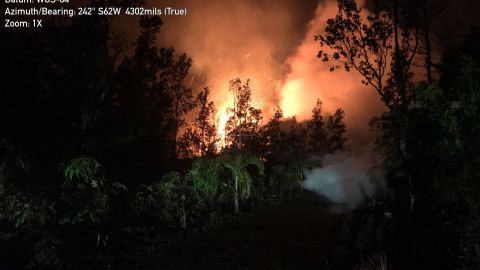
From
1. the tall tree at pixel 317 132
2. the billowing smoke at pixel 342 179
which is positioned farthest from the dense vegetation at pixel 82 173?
the tall tree at pixel 317 132

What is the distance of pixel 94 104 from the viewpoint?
1608 centimetres

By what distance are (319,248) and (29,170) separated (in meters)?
9.81

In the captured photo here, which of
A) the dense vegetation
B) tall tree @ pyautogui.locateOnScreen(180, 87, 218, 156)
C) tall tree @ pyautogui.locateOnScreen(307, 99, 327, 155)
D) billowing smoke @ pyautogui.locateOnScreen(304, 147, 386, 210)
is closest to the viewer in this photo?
the dense vegetation

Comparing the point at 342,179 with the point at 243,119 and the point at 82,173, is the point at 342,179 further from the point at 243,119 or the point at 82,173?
the point at 82,173

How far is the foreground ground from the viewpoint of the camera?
40.6 feet

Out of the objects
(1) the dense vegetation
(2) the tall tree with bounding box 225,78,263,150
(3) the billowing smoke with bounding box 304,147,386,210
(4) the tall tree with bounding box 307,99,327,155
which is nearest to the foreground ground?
(1) the dense vegetation

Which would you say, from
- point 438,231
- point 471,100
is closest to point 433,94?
point 471,100

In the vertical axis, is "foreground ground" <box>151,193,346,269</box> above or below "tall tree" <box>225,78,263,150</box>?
below

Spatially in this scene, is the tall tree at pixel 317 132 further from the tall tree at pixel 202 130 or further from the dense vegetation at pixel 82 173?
the dense vegetation at pixel 82 173

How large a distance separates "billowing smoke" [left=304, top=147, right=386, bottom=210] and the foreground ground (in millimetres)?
6057

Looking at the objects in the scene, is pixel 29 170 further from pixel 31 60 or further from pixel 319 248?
pixel 319 248

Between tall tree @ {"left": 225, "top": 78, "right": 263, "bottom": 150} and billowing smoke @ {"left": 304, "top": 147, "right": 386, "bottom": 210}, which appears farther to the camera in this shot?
tall tree @ {"left": 225, "top": 78, "right": 263, "bottom": 150}

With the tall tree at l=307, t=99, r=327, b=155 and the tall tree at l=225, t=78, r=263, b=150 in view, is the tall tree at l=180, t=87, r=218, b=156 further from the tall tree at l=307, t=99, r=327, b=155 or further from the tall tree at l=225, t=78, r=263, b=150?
the tall tree at l=307, t=99, r=327, b=155

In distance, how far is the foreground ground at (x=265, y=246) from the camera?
12.4 metres
